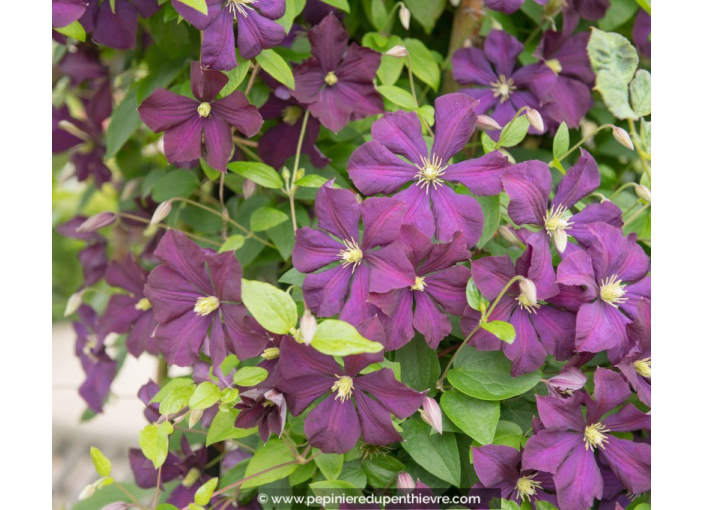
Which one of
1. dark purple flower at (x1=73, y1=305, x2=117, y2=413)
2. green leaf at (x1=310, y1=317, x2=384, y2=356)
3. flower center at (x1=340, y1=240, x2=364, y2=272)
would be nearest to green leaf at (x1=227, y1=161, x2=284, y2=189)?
flower center at (x1=340, y1=240, x2=364, y2=272)

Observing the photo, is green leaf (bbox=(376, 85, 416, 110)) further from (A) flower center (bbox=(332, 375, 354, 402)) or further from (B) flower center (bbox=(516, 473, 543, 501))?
(B) flower center (bbox=(516, 473, 543, 501))

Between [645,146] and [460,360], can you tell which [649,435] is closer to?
[460,360]

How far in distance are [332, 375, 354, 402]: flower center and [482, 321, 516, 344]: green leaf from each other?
139 millimetres

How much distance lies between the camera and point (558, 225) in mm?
654

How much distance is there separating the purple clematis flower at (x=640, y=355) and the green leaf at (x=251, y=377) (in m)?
0.35

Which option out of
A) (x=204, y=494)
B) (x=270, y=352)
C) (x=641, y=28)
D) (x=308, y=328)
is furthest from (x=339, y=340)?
(x=641, y=28)

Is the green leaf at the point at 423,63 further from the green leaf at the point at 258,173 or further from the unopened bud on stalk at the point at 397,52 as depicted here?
the green leaf at the point at 258,173

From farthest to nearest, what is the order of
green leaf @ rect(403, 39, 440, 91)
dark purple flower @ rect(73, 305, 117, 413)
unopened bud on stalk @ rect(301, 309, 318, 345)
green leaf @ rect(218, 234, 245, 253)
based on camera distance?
dark purple flower @ rect(73, 305, 117, 413)
green leaf @ rect(403, 39, 440, 91)
green leaf @ rect(218, 234, 245, 253)
unopened bud on stalk @ rect(301, 309, 318, 345)

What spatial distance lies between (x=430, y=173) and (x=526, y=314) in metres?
0.17

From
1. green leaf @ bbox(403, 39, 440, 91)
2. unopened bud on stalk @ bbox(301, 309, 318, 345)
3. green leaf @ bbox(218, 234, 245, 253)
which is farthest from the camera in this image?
green leaf @ bbox(403, 39, 440, 91)

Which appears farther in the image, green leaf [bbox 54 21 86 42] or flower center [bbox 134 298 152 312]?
flower center [bbox 134 298 152 312]

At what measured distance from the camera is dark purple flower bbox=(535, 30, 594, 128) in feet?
2.78

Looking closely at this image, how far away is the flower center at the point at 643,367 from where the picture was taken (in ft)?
2.21

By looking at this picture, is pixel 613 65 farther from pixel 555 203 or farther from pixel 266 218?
pixel 266 218
